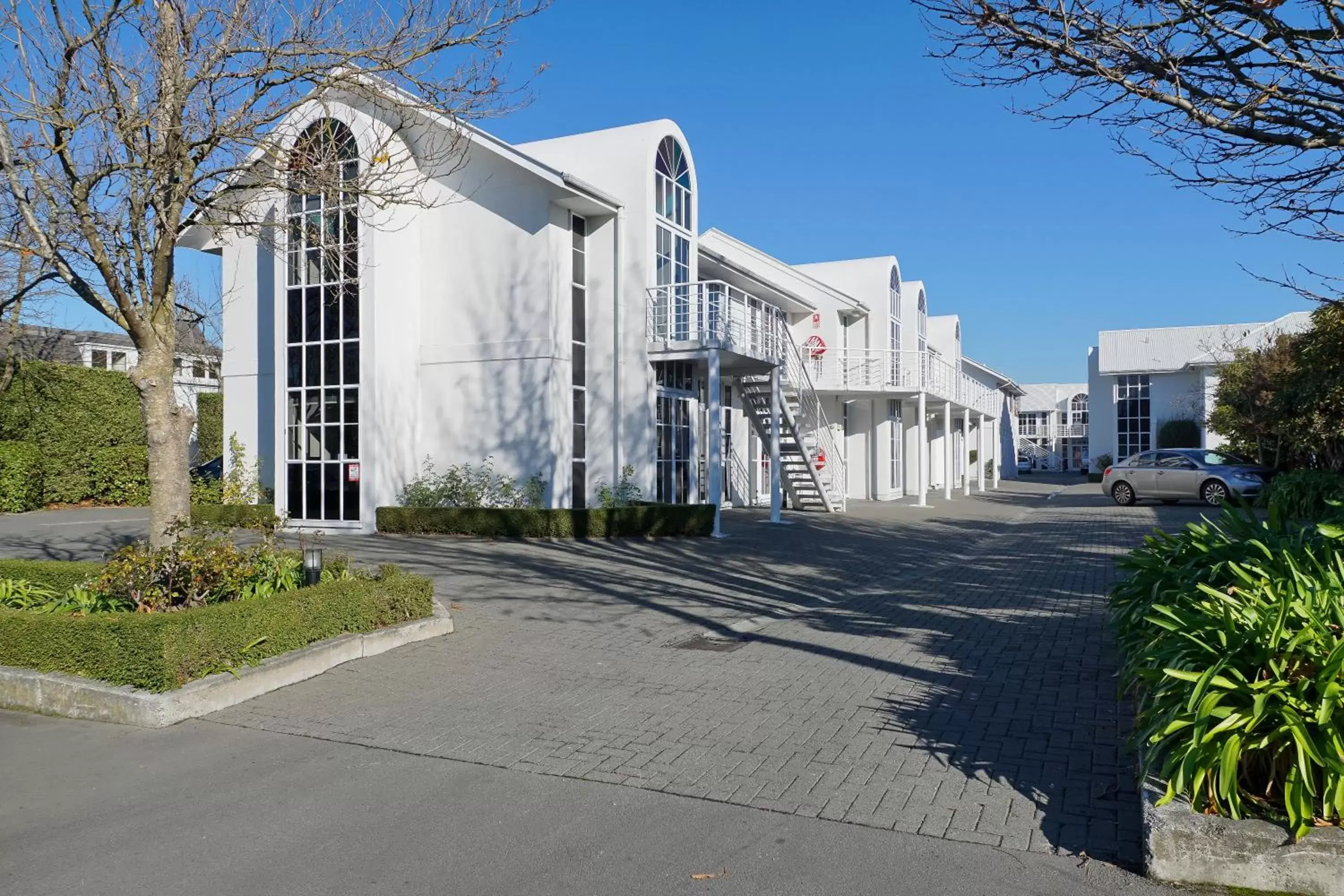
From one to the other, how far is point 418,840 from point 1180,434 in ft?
155

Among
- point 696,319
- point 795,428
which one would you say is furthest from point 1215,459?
point 696,319

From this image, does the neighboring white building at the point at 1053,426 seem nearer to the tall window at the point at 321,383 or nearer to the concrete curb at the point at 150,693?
the tall window at the point at 321,383

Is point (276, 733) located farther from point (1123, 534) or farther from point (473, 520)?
point (1123, 534)

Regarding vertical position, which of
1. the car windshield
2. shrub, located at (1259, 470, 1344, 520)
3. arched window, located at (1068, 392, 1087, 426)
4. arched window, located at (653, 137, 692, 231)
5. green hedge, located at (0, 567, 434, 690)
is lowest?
green hedge, located at (0, 567, 434, 690)

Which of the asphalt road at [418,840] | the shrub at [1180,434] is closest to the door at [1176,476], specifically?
the shrub at [1180,434]

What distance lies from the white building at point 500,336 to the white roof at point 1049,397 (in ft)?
212

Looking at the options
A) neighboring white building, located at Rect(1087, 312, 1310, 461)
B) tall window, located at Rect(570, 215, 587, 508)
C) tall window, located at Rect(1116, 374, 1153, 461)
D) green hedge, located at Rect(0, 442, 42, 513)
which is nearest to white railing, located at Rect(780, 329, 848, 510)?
tall window, located at Rect(570, 215, 587, 508)

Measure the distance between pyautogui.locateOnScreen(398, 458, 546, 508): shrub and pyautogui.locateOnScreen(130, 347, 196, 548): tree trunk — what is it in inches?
385

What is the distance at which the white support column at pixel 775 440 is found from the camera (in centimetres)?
2027

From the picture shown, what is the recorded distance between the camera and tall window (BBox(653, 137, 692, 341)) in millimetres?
19406

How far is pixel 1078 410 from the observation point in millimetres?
77812

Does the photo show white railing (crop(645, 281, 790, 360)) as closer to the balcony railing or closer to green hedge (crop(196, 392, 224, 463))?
green hedge (crop(196, 392, 224, 463))

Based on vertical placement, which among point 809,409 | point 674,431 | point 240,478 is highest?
point 809,409

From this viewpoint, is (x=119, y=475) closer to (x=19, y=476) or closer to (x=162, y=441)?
(x=19, y=476)
